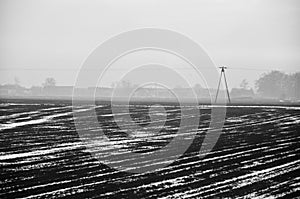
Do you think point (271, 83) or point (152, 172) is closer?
point (152, 172)

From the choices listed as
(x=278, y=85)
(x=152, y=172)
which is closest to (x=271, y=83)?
(x=278, y=85)

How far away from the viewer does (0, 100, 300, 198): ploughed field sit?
12484mm

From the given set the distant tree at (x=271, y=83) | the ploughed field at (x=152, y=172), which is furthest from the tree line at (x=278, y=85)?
the ploughed field at (x=152, y=172)

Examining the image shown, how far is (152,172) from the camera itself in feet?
48.2

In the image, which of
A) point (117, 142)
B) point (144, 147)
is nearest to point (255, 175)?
point (144, 147)

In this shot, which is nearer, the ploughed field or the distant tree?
the ploughed field

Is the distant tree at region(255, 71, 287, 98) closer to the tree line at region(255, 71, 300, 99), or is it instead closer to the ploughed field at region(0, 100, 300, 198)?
the tree line at region(255, 71, 300, 99)

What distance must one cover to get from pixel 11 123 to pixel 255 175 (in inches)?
630

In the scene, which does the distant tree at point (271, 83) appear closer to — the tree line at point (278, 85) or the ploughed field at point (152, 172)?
the tree line at point (278, 85)

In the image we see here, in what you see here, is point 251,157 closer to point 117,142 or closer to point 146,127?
point 117,142

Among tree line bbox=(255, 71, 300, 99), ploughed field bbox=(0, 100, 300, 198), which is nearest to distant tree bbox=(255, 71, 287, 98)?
tree line bbox=(255, 71, 300, 99)

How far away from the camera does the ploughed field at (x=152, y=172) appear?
1248 cm

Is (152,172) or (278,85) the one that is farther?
(278,85)

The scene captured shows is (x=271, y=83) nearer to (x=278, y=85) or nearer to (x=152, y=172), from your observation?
(x=278, y=85)
